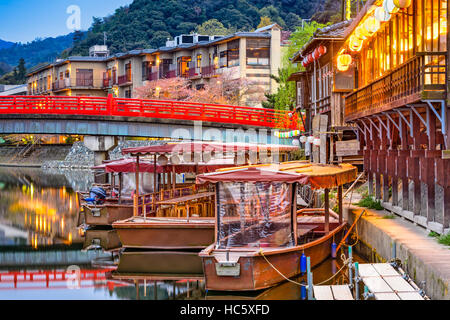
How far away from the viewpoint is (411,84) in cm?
1728

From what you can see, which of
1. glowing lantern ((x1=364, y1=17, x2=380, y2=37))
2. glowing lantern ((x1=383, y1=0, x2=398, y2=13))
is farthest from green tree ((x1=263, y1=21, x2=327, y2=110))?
glowing lantern ((x1=383, y1=0, x2=398, y2=13))

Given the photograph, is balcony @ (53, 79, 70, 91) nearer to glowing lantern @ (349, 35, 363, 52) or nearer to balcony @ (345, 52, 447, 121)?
glowing lantern @ (349, 35, 363, 52)

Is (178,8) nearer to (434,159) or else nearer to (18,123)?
(18,123)

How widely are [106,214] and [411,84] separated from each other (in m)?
15.7

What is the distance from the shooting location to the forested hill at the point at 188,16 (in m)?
105

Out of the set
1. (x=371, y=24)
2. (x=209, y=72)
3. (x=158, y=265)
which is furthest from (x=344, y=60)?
(x=209, y=72)

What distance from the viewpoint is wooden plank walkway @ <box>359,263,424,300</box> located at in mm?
12160

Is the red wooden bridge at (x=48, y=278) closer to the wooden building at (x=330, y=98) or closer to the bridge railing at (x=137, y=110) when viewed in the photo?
the wooden building at (x=330, y=98)

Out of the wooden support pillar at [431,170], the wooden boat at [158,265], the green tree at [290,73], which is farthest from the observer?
the green tree at [290,73]

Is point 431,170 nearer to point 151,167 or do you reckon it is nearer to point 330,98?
point 151,167

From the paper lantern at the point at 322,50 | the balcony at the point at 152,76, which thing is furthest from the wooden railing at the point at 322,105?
the balcony at the point at 152,76

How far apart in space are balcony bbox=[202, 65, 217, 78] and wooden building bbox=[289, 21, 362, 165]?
34.4 metres

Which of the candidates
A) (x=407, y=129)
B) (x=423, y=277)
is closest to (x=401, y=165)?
(x=407, y=129)

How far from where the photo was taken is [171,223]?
21.3 metres
